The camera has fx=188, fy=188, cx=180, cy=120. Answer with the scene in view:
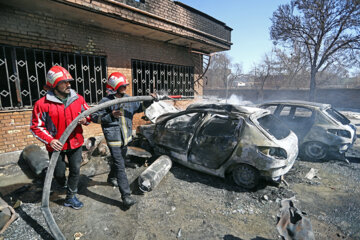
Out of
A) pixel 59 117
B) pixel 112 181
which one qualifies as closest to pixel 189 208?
pixel 112 181

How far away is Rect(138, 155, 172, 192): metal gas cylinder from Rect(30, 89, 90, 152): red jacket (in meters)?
1.19

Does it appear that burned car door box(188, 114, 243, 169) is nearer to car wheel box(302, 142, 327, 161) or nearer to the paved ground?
the paved ground

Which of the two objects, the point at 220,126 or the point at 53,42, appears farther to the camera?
the point at 53,42

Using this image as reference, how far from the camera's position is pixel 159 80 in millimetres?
7188

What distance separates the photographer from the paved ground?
237 cm

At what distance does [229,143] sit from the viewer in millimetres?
3322

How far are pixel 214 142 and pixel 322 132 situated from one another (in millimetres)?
2869

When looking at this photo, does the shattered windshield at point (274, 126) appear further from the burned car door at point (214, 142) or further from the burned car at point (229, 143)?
the burned car door at point (214, 142)

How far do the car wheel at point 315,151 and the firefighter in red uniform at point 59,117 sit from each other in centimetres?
494

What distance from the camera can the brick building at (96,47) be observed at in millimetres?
4137

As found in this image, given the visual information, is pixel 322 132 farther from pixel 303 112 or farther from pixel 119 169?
pixel 119 169

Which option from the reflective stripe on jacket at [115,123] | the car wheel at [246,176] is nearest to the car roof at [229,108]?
the car wheel at [246,176]

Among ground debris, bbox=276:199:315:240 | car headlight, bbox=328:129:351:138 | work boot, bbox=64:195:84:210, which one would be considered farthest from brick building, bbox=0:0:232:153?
ground debris, bbox=276:199:315:240

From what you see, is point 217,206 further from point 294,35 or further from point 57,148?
point 294,35
